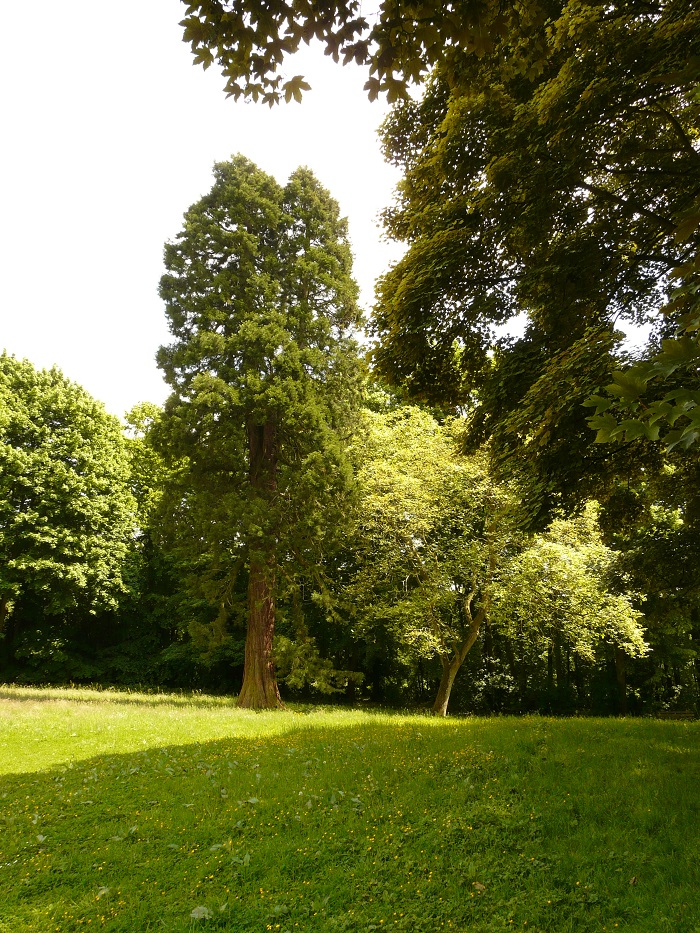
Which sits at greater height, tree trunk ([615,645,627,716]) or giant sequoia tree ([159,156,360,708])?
giant sequoia tree ([159,156,360,708])

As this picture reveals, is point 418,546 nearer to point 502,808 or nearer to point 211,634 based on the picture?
point 211,634

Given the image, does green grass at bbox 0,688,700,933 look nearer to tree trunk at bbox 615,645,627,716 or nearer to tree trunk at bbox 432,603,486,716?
tree trunk at bbox 432,603,486,716

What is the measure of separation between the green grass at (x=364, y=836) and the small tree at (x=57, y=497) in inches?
660

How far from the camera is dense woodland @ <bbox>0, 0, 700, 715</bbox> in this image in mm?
6098

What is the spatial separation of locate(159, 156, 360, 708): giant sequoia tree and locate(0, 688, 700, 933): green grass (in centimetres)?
746

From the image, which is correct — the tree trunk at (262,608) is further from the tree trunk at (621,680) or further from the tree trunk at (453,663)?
the tree trunk at (621,680)

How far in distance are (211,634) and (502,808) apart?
484 inches

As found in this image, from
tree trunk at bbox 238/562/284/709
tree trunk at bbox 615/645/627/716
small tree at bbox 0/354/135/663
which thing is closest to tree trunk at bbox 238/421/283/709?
tree trunk at bbox 238/562/284/709

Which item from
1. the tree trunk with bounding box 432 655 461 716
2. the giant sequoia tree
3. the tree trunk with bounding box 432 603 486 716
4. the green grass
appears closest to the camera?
the green grass

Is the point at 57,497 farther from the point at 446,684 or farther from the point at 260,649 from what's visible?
the point at 446,684

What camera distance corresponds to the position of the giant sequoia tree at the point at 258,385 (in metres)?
16.5

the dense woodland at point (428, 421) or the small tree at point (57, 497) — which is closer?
the dense woodland at point (428, 421)

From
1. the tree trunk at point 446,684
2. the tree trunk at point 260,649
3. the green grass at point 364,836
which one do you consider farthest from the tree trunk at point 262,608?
the green grass at point 364,836

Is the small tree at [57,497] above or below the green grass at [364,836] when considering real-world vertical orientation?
above
